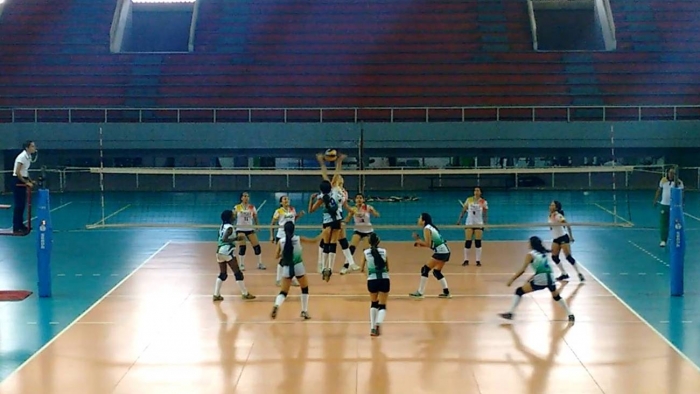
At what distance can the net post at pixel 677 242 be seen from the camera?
1759 cm

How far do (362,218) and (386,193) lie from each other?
1701 cm

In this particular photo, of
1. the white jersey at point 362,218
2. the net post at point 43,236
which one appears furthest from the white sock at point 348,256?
the net post at point 43,236

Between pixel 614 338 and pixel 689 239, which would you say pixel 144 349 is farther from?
pixel 689 239

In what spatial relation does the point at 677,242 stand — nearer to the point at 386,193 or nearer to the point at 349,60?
the point at 386,193

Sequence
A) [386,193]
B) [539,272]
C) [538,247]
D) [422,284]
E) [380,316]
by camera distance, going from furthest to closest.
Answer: [386,193] → [422,284] → [538,247] → [539,272] → [380,316]

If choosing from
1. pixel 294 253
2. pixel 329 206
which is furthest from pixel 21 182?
pixel 329 206

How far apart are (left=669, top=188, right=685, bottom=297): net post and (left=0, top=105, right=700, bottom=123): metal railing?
19.8 m

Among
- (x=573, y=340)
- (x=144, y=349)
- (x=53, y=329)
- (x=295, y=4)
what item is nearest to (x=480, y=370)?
(x=573, y=340)

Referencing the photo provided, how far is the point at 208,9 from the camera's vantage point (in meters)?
42.8

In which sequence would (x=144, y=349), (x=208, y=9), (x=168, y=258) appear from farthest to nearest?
1. (x=208, y=9)
2. (x=168, y=258)
3. (x=144, y=349)

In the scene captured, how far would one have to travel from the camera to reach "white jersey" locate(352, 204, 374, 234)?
2017 cm

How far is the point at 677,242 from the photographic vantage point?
1758 cm

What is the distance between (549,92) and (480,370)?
89.2ft

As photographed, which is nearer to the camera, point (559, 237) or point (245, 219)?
point (559, 237)
